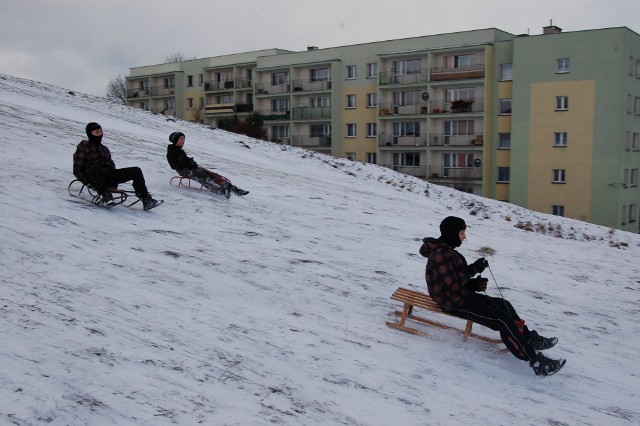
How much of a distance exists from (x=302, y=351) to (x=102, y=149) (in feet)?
19.8

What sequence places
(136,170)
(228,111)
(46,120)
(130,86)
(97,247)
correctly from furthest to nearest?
(130,86) < (228,111) < (46,120) < (136,170) < (97,247)

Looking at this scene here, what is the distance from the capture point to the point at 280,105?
60.2 metres

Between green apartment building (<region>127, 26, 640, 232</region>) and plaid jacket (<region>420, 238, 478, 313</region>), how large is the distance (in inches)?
1407

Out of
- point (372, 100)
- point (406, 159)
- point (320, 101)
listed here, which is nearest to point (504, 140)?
point (406, 159)

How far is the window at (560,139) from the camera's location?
4009 cm

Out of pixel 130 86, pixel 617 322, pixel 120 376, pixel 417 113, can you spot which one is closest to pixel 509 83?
pixel 417 113

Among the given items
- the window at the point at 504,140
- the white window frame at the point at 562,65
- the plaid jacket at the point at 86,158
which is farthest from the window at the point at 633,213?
the plaid jacket at the point at 86,158

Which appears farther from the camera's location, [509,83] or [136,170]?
[509,83]

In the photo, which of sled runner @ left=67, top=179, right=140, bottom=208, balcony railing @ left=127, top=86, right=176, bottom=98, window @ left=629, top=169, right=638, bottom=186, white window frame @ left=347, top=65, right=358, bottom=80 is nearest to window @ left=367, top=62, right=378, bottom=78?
white window frame @ left=347, top=65, right=358, bottom=80

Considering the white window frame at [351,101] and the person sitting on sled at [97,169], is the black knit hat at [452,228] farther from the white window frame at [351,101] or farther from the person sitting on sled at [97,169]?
the white window frame at [351,101]

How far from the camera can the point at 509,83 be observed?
43062 mm

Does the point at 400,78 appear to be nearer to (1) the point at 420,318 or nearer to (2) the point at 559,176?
(2) the point at 559,176

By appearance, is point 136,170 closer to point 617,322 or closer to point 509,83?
point 617,322

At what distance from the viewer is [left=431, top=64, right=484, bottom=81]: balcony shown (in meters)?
43.9
